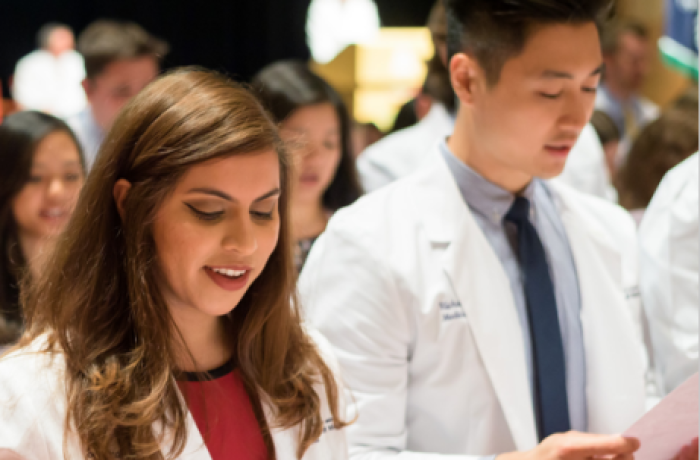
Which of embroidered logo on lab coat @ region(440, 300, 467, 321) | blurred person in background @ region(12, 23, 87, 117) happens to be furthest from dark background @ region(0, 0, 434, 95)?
embroidered logo on lab coat @ region(440, 300, 467, 321)

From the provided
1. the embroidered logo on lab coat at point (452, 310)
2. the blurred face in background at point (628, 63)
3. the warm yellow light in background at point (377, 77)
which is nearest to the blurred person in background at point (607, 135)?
the blurred face in background at point (628, 63)

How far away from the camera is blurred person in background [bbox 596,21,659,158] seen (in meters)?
5.70

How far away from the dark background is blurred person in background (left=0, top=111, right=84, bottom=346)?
7429 mm

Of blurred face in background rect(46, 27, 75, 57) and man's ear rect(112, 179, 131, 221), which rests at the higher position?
blurred face in background rect(46, 27, 75, 57)

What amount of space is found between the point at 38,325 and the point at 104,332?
0.13 meters

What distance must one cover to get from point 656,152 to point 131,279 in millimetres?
2283

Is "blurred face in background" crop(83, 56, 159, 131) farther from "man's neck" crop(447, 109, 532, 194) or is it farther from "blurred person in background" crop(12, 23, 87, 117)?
"blurred person in background" crop(12, 23, 87, 117)

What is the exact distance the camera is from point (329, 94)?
3.04 m

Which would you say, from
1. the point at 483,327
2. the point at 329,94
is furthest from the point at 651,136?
the point at 483,327

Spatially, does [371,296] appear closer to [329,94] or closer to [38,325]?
[38,325]

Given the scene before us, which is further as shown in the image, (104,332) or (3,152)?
(3,152)

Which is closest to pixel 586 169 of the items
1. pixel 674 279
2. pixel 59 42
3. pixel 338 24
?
pixel 674 279

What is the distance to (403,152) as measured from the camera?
12.0ft

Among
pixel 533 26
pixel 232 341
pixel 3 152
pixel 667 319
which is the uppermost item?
Answer: pixel 533 26
